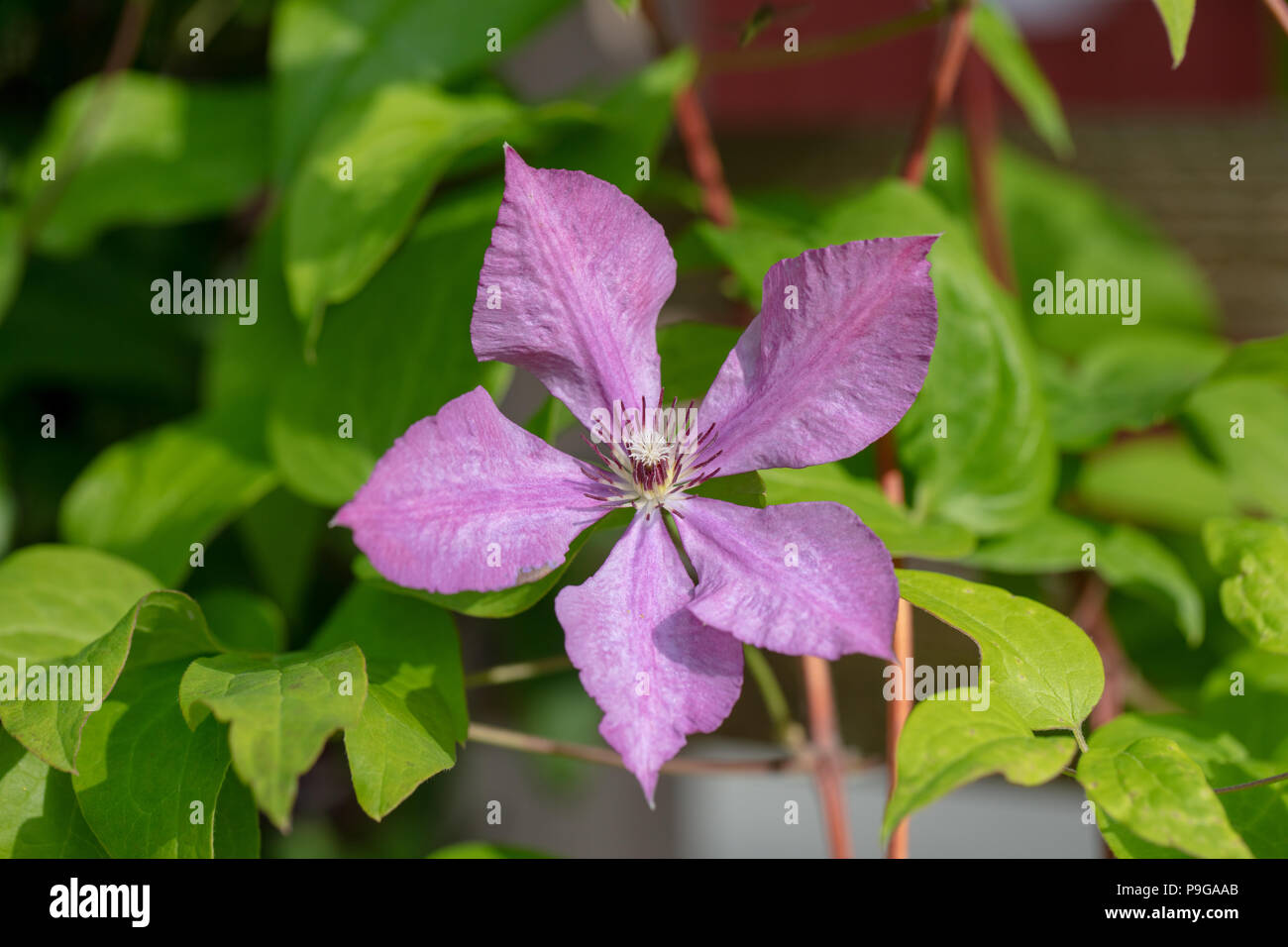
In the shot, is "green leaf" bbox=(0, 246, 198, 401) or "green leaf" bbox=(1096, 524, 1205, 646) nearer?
"green leaf" bbox=(1096, 524, 1205, 646)

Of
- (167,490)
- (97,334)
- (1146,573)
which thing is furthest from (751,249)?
(97,334)

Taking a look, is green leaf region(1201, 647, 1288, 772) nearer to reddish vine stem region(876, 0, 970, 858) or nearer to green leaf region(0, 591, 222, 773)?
reddish vine stem region(876, 0, 970, 858)

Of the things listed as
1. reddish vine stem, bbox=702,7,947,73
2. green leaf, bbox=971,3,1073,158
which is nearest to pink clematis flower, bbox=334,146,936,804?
reddish vine stem, bbox=702,7,947,73

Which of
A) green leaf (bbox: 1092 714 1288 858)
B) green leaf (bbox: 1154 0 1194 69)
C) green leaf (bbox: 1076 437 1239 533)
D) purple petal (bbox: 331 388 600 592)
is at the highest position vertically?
green leaf (bbox: 1154 0 1194 69)

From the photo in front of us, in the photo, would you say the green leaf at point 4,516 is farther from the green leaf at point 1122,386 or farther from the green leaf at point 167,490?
the green leaf at point 1122,386

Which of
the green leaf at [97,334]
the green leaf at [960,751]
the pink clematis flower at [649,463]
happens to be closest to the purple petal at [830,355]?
the pink clematis flower at [649,463]

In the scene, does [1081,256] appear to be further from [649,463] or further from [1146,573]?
[649,463]
